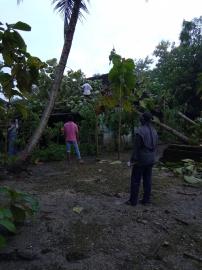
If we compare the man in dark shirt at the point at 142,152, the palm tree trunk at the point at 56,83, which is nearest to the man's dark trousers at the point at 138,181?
the man in dark shirt at the point at 142,152

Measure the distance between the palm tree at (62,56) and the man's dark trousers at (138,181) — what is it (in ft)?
14.2

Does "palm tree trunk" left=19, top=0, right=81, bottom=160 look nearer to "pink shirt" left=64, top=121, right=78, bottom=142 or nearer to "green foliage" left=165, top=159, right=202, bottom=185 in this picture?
"pink shirt" left=64, top=121, right=78, bottom=142

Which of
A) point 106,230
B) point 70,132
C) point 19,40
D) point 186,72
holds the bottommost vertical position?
point 106,230

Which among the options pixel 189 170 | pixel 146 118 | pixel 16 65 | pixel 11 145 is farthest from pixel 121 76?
pixel 16 65

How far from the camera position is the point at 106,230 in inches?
243

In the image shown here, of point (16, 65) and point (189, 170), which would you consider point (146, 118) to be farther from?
point (16, 65)

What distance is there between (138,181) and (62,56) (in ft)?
17.1

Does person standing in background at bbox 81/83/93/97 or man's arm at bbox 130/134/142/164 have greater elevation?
person standing in background at bbox 81/83/93/97

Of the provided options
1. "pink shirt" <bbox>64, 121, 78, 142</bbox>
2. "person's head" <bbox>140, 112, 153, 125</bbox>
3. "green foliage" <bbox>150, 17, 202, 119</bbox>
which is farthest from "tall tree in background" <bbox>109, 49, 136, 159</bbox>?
"green foliage" <bbox>150, 17, 202, 119</bbox>

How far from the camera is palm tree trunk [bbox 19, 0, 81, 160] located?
11.2 metres

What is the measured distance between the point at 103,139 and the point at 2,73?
1462 centimetres

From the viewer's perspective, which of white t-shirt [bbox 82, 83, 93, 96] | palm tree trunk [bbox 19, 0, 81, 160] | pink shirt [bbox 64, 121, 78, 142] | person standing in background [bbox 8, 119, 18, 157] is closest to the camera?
palm tree trunk [bbox 19, 0, 81, 160]

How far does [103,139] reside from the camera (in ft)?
56.7

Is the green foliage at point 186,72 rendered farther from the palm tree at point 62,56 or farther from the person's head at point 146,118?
the person's head at point 146,118
